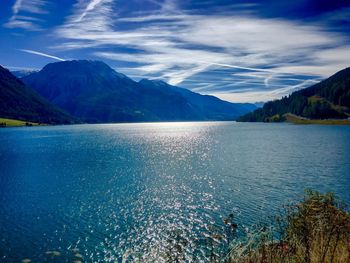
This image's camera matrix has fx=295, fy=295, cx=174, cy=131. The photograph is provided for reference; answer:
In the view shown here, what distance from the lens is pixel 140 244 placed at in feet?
115

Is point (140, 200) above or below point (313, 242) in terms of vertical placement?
below

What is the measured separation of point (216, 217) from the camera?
143 feet

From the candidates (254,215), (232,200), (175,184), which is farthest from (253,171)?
(254,215)

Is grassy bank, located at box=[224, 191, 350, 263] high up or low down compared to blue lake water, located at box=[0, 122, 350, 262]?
up

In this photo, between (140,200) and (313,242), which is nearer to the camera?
(313,242)

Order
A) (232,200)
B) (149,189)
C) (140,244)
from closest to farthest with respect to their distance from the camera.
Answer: (140,244) → (232,200) → (149,189)

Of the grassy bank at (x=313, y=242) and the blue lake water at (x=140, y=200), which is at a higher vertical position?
the grassy bank at (x=313, y=242)

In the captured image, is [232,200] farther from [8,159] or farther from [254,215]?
[8,159]

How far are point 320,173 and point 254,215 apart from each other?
1460 inches

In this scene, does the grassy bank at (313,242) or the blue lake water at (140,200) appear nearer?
the grassy bank at (313,242)

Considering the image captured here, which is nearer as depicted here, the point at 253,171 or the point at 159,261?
the point at 159,261

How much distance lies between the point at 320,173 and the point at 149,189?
41.9 metres

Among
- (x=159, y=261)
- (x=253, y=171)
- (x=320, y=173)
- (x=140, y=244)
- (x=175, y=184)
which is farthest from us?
(x=253, y=171)

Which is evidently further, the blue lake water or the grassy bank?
the blue lake water
